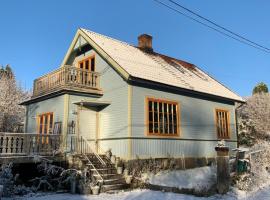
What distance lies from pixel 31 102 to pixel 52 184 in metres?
7.95

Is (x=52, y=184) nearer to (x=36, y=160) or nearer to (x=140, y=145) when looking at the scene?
(x=36, y=160)

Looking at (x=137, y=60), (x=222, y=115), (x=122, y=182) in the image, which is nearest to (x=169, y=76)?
(x=137, y=60)

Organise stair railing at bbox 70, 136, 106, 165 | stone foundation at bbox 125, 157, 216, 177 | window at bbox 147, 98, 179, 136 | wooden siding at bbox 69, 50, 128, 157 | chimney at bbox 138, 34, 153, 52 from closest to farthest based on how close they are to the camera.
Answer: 1. stone foundation at bbox 125, 157, 216, 177
2. stair railing at bbox 70, 136, 106, 165
3. wooden siding at bbox 69, 50, 128, 157
4. window at bbox 147, 98, 179, 136
5. chimney at bbox 138, 34, 153, 52

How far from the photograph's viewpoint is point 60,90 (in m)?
15.8

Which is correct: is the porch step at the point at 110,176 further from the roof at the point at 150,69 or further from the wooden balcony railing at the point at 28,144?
the roof at the point at 150,69

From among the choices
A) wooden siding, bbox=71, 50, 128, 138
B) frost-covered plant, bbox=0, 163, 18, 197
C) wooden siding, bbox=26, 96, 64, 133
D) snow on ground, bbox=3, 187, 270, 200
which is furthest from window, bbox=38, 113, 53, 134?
snow on ground, bbox=3, 187, 270, 200

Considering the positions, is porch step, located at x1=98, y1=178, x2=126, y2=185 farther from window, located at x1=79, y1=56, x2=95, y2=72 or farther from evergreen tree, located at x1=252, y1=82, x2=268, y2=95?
Answer: evergreen tree, located at x1=252, y1=82, x2=268, y2=95

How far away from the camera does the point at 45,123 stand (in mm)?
17922

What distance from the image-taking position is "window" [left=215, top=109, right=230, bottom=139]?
70.3 feet

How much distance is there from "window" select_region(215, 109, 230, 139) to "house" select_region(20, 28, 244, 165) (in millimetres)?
908

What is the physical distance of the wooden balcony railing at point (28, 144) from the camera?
12.7 meters

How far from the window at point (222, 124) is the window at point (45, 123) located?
37.7 ft

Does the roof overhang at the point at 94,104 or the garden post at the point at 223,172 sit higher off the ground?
the roof overhang at the point at 94,104

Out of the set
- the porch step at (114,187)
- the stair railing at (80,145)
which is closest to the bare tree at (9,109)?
the stair railing at (80,145)
